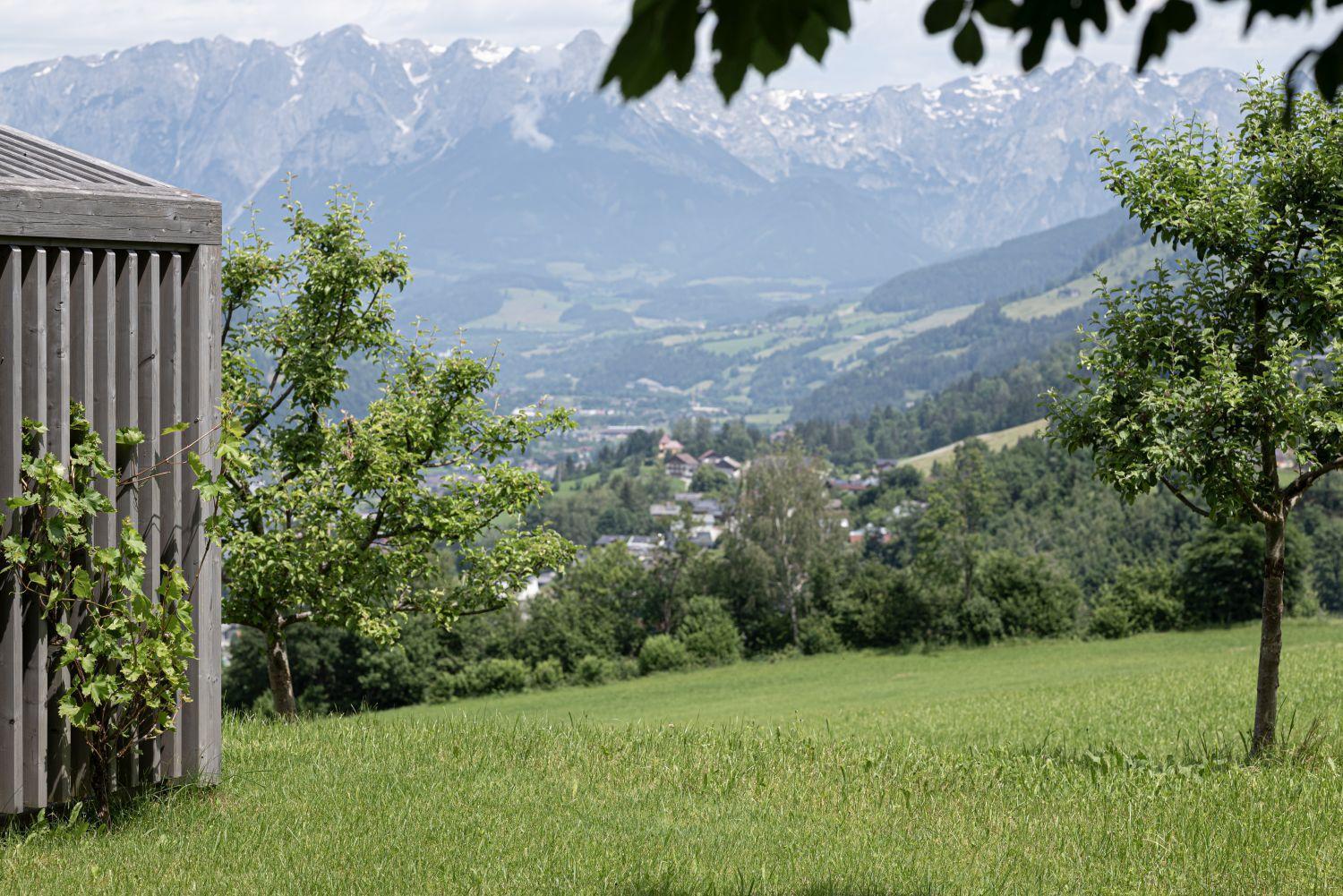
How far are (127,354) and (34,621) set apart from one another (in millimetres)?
1282

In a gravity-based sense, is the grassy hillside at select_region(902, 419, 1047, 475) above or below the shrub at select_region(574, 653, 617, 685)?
above

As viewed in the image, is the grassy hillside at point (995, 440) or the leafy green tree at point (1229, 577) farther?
the grassy hillside at point (995, 440)

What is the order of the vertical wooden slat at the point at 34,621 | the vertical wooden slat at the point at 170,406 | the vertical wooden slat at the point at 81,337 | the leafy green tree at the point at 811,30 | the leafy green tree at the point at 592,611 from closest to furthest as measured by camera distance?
the leafy green tree at the point at 811,30 → the vertical wooden slat at the point at 34,621 → the vertical wooden slat at the point at 81,337 → the vertical wooden slat at the point at 170,406 → the leafy green tree at the point at 592,611

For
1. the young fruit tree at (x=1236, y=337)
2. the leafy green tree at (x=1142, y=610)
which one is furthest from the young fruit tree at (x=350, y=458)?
the leafy green tree at (x=1142, y=610)

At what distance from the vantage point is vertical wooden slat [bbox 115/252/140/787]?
6.01 meters

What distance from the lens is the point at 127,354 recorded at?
6.04 meters

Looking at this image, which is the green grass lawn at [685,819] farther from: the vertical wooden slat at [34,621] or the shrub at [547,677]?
the shrub at [547,677]

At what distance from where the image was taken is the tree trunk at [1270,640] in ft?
26.8

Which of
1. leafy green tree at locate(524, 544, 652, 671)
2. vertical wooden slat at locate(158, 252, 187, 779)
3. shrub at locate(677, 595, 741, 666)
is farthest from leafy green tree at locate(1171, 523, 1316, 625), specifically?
vertical wooden slat at locate(158, 252, 187, 779)

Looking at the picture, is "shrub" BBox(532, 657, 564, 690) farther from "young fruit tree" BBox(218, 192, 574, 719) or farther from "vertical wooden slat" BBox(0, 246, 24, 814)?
"vertical wooden slat" BBox(0, 246, 24, 814)

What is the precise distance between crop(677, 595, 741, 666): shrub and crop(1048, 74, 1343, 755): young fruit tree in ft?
159

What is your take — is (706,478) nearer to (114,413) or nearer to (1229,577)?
(1229,577)

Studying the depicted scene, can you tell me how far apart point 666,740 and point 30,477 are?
4.20 metres

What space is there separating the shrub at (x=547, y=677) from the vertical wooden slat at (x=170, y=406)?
4870 centimetres
